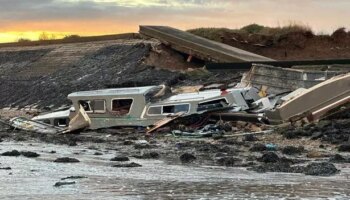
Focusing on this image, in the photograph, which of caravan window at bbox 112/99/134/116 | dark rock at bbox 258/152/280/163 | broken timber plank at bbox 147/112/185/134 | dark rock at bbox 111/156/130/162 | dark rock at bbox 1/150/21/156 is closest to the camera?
dark rock at bbox 258/152/280/163

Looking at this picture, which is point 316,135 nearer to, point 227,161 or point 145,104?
point 227,161

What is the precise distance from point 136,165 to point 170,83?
17857mm

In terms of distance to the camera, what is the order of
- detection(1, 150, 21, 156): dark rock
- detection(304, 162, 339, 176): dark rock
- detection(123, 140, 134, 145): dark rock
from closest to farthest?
detection(304, 162, 339, 176): dark rock, detection(1, 150, 21, 156): dark rock, detection(123, 140, 134, 145): dark rock

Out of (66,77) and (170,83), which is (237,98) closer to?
(170,83)

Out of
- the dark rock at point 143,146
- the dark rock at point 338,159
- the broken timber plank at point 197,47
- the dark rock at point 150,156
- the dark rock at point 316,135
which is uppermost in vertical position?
the broken timber plank at point 197,47

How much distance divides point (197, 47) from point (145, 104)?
47.2ft

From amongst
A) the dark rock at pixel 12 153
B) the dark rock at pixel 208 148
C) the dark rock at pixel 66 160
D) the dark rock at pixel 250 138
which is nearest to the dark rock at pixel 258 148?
the dark rock at pixel 208 148

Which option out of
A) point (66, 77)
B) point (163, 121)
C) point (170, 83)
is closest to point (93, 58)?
point (66, 77)

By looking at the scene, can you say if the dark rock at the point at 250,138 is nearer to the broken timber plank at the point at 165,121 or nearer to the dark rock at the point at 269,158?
the broken timber plank at the point at 165,121

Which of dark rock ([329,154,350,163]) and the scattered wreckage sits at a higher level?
the scattered wreckage

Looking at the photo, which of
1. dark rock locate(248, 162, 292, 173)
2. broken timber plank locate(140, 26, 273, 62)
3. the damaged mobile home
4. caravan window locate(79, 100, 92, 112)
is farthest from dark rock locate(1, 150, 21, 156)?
broken timber plank locate(140, 26, 273, 62)

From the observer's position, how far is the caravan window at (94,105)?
26672 millimetres

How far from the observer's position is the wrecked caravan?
25.2m

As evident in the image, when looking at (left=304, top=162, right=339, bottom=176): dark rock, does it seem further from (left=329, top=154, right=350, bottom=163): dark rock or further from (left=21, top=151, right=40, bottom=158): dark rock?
(left=21, top=151, right=40, bottom=158): dark rock
